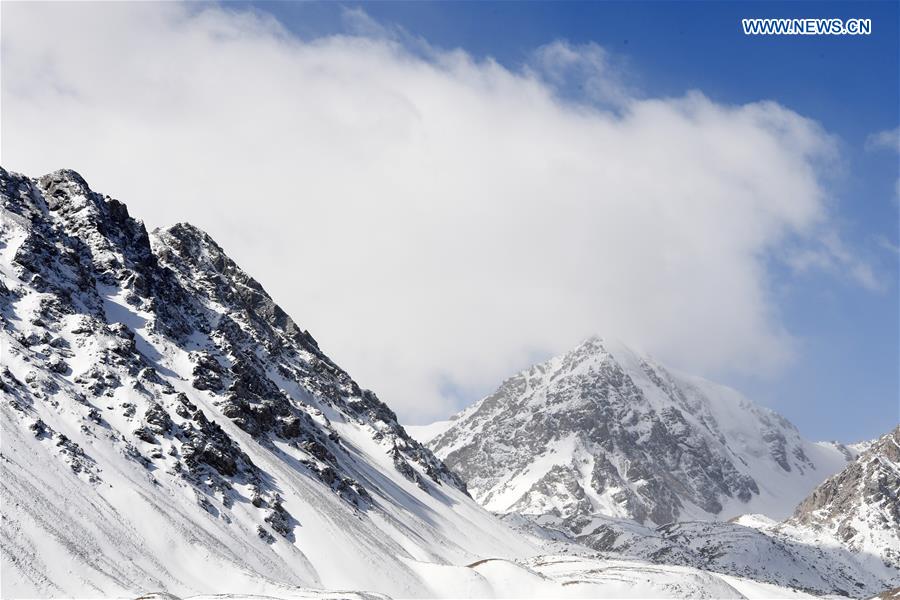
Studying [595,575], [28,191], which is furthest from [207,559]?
[28,191]

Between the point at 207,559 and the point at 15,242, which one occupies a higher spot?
the point at 15,242

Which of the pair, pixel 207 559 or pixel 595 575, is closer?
pixel 207 559

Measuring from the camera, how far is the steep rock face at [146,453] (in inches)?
3656

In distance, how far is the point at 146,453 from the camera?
388 feet

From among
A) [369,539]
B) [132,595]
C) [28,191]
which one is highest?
[28,191]

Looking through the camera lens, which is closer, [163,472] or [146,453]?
[163,472]

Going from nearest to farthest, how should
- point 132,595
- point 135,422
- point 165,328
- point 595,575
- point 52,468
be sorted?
1. point 132,595
2. point 52,468
3. point 595,575
4. point 135,422
5. point 165,328

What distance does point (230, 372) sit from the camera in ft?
560

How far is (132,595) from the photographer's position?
83000 mm

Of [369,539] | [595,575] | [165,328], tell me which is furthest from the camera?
[165,328]

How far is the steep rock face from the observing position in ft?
305

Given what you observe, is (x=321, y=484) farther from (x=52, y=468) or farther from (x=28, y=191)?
(x=28, y=191)

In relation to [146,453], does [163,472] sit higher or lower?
lower

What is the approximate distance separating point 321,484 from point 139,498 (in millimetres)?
54343
